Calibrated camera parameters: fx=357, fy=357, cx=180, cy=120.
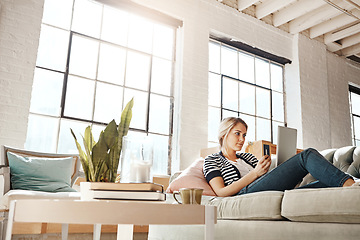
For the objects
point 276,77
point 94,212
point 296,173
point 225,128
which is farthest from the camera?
point 276,77

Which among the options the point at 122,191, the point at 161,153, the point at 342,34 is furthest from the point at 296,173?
the point at 342,34

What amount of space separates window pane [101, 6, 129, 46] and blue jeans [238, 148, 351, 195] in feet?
9.46

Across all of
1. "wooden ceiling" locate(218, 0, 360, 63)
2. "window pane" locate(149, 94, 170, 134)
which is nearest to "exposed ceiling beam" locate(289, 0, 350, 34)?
"wooden ceiling" locate(218, 0, 360, 63)

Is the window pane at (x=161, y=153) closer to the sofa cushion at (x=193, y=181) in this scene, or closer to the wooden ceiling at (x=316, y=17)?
the sofa cushion at (x=193, y=181)

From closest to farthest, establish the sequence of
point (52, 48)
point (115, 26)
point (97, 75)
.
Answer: point (52, 48), point (97, 75), point (115, 26)

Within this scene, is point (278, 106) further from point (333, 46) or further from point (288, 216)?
point (288, 216)

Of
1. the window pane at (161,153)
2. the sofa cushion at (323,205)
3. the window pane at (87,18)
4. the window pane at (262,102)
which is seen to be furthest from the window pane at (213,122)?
the sofa cushion at (323,205)

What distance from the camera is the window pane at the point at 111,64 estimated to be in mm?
4180

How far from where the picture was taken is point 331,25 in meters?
5.71

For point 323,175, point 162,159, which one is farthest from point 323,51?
point 323,175

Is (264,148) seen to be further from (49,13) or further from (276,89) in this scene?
(49,13)

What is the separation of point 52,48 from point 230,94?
8.27 feet

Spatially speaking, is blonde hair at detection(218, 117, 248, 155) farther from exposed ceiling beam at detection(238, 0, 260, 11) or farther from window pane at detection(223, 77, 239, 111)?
exposed ceiling beam at detection(238, 0, 260, 11)

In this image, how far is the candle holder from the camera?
1259 millimetres
